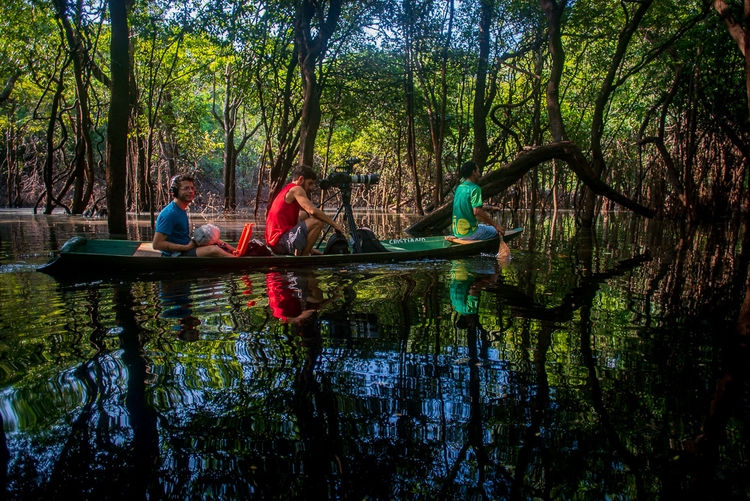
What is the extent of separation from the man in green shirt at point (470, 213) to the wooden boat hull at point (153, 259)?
19.0 inches

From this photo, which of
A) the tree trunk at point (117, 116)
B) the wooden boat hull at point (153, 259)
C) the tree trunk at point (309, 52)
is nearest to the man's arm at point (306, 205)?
the wooden boat hull at point (153, 259)

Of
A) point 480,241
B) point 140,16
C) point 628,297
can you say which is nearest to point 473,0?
point 140,16

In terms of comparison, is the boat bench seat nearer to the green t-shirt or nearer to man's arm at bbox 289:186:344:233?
man's arm at bbox 289:186:344:233

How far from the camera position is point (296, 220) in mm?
7219

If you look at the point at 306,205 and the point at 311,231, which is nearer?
the point at 306,205

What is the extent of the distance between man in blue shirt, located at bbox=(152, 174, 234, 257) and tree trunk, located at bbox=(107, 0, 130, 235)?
3834 millimetres

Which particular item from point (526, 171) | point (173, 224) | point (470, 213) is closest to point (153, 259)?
point (173, 224)

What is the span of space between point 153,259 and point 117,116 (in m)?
4.58

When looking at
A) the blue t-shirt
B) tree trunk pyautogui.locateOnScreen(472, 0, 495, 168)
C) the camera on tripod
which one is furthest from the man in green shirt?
tree trunk pyautogui.locateOnScreen(472, 0, 495, 168)

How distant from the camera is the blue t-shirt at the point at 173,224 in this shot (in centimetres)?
625

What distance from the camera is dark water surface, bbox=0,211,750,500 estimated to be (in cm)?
185

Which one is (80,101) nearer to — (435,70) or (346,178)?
(435,70)

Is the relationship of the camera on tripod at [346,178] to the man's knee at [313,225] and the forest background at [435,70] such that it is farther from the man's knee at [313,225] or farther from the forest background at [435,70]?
the forest background at [435,70]

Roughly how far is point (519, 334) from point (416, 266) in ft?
11.1
